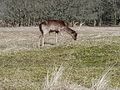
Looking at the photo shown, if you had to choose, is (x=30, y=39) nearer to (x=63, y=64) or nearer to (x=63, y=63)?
(x=63, y=63)

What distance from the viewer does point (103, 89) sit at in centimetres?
1012

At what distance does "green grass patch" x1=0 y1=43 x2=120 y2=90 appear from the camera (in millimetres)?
13516

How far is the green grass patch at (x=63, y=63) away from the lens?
13.5 m

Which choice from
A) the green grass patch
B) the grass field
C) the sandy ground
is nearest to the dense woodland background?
the sandy ground

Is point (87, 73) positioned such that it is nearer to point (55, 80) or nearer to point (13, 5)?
point (55, 80)

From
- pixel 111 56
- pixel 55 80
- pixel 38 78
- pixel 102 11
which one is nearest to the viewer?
pixel 55 80

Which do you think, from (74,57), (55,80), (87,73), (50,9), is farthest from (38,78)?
(50,9)

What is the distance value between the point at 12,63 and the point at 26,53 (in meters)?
3.63

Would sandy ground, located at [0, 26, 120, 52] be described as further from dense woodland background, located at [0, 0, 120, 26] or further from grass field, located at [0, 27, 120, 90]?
dense woodland background, located at [0, 0, 120, 26]

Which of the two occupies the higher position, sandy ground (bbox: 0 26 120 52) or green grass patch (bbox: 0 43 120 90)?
green grass patch (bbox: 0 43 120 90)

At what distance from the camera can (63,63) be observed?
18.7 meters

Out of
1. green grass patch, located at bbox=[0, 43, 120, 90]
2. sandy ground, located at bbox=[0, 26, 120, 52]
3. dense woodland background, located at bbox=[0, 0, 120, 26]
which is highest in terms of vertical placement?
green grass patch, located at bbox=[0, 43, 120, 90]

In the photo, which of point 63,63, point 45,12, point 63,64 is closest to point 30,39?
point 63,63

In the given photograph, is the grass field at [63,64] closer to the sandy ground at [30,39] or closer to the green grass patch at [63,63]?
the green grass patch at [63,63]
